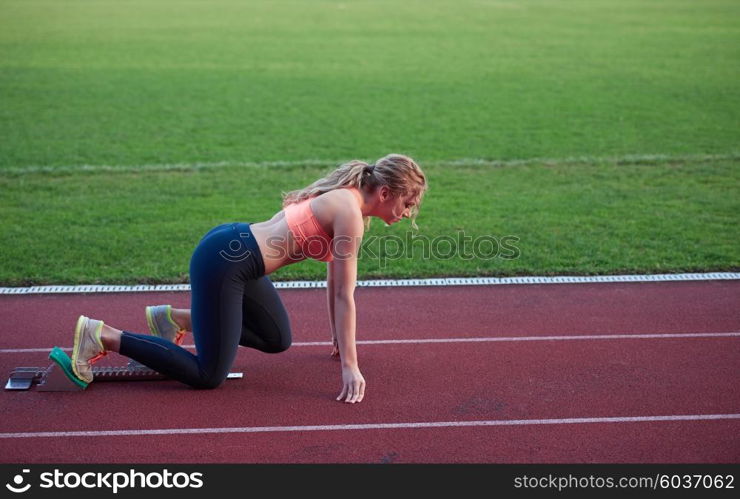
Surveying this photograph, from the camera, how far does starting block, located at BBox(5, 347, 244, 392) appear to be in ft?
18.3

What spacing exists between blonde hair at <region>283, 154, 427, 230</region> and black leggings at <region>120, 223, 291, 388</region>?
19.9 inches

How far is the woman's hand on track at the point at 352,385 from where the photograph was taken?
17.7 feet

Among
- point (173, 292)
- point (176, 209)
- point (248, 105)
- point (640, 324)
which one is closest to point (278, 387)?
point (173, 292)

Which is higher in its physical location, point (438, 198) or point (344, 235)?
point (344, 235)

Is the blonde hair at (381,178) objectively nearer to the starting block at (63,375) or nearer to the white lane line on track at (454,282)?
the starting block at (63,375)

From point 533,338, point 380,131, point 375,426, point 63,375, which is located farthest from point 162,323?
point 380,131

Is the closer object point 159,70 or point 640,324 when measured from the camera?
point 640,324

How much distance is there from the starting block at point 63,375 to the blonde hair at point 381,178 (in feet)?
4.78

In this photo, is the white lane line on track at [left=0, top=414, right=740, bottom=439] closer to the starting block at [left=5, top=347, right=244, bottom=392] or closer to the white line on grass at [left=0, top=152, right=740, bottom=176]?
the starting block at [left=5, top=347, right=244, bottom=392]

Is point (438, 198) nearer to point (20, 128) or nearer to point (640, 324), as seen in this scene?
point (640, 324)

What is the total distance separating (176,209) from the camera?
1010 centimetres

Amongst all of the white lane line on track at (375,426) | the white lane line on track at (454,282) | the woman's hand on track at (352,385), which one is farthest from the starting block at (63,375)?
the white lane line on track at (454,282)

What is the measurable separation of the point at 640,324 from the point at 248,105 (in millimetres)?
11262

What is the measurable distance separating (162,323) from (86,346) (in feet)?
2.00
